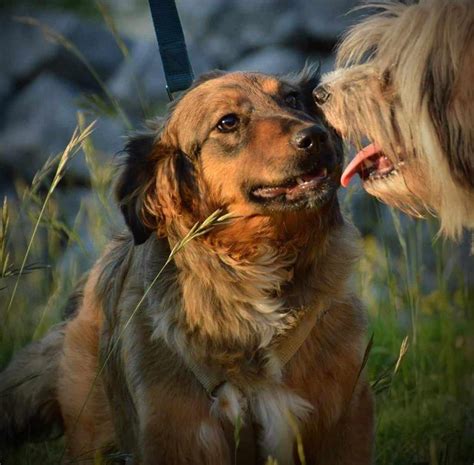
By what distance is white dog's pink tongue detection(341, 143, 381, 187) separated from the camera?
12.3ft

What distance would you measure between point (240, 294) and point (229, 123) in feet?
1.95

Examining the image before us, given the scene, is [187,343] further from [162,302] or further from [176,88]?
[176,88]

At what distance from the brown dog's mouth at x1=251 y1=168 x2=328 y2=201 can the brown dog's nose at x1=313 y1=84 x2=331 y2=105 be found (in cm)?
23

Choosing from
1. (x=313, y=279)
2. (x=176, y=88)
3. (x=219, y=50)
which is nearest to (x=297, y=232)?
(x=313, y=279)

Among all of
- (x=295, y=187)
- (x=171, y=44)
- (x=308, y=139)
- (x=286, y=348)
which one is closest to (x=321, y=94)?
(x=308, y=139)

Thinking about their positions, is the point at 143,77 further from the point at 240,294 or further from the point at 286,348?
the point at 286,348

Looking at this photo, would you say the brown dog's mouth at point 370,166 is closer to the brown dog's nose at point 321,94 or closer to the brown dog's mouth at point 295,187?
the brown dog's mouth at point 295,187

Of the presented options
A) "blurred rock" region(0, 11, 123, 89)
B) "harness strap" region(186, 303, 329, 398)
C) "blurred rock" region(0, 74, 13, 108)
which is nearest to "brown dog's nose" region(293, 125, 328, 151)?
"harness strap" region(186, 303, 329, 398)

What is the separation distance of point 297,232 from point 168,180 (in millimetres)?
496

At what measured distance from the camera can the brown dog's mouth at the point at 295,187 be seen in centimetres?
376

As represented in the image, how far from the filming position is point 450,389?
4.80 metres

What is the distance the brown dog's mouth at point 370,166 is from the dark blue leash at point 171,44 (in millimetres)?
794

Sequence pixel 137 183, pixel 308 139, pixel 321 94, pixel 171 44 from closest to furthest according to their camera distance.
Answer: pixel 308 139
pixel 321 94
pixel 137 183
pixel 171 44

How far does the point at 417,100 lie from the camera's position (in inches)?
138
